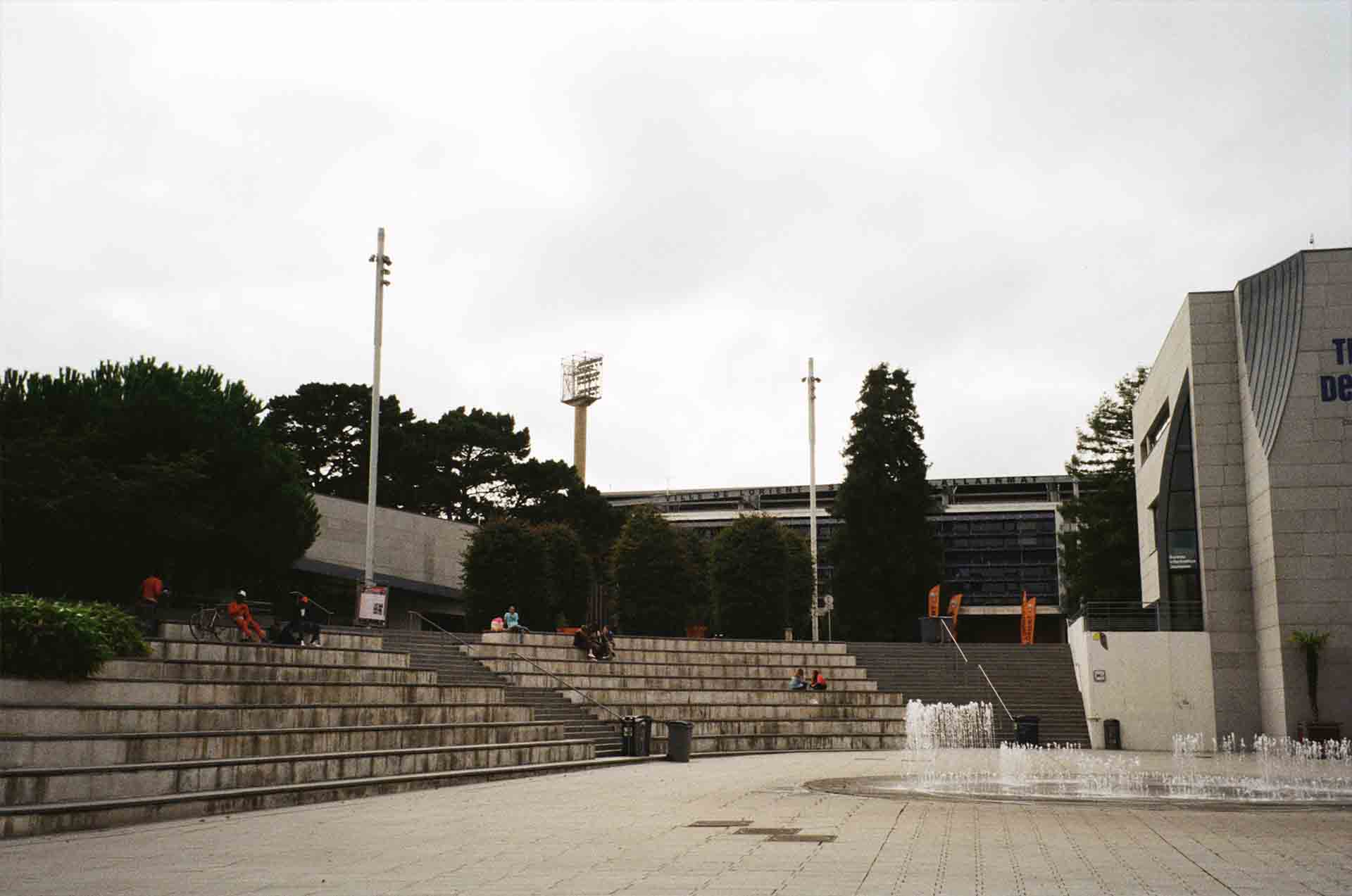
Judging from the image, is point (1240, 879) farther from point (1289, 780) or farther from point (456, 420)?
point (456, 420)

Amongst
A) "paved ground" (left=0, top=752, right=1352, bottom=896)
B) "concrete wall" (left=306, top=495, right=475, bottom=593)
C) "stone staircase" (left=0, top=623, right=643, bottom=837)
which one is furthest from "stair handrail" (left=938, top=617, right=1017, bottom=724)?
"concrete wall" (left=306, top=495, right=475, bottom=593)

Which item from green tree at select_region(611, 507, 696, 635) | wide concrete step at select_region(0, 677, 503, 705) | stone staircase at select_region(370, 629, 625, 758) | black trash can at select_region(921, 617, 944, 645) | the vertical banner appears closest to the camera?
wide concrete step at select_region(0, 677, 503, 705)

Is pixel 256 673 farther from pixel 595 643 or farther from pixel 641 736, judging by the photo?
pixel 595 643

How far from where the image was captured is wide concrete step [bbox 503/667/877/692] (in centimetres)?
2822

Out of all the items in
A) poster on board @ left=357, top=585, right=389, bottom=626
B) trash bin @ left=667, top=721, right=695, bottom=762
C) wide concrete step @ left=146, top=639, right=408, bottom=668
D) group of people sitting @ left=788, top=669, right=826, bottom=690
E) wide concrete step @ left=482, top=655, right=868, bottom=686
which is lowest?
trash bin @ left=667, top=721, right=695, bottom=762

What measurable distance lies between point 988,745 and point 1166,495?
8896mm

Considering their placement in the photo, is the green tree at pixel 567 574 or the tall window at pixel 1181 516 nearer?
the tall window at pixel 1181 516

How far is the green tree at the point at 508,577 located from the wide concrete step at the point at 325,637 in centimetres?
1516

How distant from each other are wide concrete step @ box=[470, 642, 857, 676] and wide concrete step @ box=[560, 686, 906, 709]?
1650mm

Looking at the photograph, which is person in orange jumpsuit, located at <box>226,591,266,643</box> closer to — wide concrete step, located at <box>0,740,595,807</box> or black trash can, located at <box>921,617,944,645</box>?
wide concrete step, located at <box>0,740,595,807</box>

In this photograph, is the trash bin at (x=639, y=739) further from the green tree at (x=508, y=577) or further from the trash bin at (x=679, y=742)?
the green tree at (x=508, y=577)

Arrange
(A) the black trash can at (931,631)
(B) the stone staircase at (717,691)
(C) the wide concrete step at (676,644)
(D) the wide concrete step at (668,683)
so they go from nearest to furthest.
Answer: (D) the wide concrete step at (668,683) < (B) the stone staircase at (717,691) < (C) the wide concrete step at (676,644) < (A) the black trash can at (931,631)

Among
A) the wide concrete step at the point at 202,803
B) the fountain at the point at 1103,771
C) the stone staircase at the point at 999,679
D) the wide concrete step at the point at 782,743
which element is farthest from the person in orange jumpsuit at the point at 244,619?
the stone staircase at the point at 999,679

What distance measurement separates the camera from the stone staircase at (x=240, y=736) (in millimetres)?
12664
